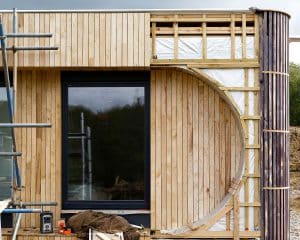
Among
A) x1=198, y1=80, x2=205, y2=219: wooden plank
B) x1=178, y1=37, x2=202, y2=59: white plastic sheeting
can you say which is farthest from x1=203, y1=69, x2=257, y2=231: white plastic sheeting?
x1=198, y1=80, x2=205, y2=219: wooden plank

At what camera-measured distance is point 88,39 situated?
744 centimetres

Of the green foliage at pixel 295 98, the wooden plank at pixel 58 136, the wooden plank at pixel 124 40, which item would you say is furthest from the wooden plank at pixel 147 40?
the green foliage at pixel 295 98

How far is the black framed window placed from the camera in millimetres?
7746

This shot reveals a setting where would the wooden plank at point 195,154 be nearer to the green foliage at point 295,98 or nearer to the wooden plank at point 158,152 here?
the wooden plank at point 158,152

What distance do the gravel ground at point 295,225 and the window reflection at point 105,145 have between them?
3894mm

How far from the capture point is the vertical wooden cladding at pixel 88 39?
740cm

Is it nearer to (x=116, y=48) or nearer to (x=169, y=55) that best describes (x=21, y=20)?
(x=116, y=48)

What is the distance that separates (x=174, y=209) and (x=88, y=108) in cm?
174

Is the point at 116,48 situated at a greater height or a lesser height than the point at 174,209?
greater

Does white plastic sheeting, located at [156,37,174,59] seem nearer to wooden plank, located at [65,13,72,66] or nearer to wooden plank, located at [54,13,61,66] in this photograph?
wooden plank, located at [65,13,72,66]

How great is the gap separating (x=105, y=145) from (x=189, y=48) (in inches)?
65.8

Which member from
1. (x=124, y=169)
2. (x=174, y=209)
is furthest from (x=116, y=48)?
(x=174, y=209)

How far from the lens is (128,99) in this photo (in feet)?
25.6

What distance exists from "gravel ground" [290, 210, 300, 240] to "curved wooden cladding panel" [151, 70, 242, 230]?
3.23 meters
